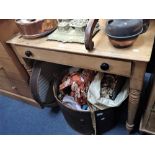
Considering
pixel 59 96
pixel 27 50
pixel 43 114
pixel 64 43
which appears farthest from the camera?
pixel 43 114

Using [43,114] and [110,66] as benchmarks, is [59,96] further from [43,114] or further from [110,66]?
[110,66]

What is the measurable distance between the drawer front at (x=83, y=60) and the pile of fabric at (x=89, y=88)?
0.64 ft

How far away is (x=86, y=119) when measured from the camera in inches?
42.2

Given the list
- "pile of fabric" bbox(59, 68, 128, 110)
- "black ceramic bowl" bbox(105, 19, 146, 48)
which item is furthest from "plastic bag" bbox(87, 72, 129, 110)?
"black ceramic bowl" bbox(105, 19, 146, 48)

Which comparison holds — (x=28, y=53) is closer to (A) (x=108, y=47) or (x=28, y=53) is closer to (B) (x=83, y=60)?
(B) (x=83, y=60)

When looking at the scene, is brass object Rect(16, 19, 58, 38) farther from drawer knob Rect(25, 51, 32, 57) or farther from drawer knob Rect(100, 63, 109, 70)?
drawer knob Rect(100, 63, 109, 70)

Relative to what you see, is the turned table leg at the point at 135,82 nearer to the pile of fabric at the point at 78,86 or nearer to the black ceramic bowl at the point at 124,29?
the black ceramic bowl at the point at 124,29

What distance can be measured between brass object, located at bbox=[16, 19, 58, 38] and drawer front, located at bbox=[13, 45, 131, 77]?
84 millimetres

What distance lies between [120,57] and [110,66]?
8 centimetres

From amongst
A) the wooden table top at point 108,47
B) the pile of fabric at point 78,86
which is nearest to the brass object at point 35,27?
the wooden table top at point 108,47

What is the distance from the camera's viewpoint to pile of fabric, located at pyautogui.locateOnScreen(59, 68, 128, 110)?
990 mm

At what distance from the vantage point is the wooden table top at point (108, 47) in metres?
0.70

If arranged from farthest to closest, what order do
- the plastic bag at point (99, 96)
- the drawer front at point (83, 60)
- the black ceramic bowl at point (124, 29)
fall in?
the plastic bag at point (99, 96)
the drawer front at point (83, 60)
the black ceramic bowl at point (124, 29)
